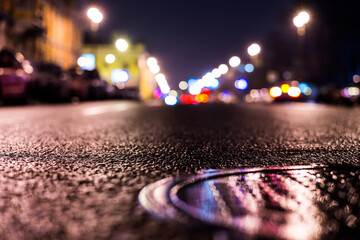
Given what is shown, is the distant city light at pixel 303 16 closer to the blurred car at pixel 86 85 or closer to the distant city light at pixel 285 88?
the distant city light at pixel 285 88

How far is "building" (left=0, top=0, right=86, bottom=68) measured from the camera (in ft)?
120

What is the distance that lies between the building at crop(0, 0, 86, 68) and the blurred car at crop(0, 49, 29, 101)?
1449cm

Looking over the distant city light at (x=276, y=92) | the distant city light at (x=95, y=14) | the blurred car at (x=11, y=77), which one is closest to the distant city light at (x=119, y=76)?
the distant city light at (x=276, y=92)

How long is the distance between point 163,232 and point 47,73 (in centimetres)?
2178

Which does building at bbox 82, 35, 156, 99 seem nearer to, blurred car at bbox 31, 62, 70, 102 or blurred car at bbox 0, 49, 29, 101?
blurred car at bbox 31, 62, 70, 102

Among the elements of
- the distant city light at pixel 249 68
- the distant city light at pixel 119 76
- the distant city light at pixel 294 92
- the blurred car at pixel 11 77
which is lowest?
the distant city light at pixel 294 92

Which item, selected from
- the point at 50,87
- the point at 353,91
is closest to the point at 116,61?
the point at 50,87

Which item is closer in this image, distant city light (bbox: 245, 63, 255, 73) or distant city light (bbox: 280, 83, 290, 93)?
distant city light (bbox: 280, 83, 290, 93)

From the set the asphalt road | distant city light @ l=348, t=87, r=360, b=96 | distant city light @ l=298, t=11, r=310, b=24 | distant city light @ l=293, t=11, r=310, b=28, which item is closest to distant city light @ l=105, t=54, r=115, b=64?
distant city light @ l=293, t=11, r=310, b=28

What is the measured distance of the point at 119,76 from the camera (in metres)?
86.7

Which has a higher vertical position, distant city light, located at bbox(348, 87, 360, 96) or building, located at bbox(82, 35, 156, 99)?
building, located at bbox(82, 35, 156, 99)

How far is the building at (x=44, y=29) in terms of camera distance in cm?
3662

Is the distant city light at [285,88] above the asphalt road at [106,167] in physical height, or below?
above

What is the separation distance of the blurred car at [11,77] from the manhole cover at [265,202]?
43.6ft
